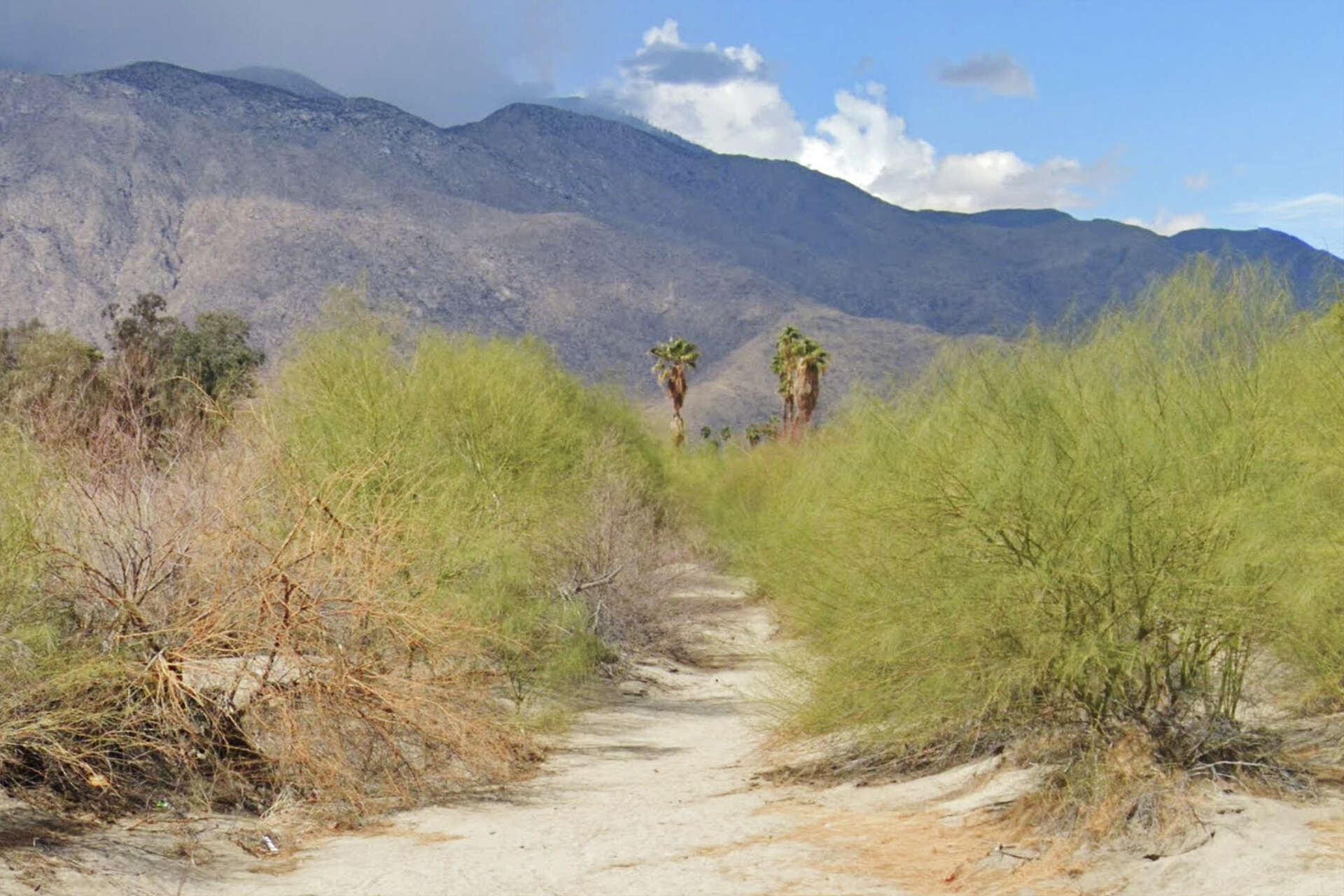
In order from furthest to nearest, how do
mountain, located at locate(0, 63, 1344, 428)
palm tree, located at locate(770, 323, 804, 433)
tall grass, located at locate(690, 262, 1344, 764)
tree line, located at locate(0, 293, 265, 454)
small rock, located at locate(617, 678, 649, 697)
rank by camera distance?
mountain, located at locate(0, 63, 1344, 428), palm tree, located at locate(770, 323, 804, 433), tree line, located at locate(0, 293, 265, 454), small rock, located at locate(617, 678, 649, 697), tall grass, located at locate(690, 262, 1344, 764)

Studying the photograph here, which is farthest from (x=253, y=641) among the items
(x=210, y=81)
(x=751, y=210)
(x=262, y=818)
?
(x=751, y=210)

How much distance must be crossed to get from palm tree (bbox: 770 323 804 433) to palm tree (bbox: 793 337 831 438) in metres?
0.25

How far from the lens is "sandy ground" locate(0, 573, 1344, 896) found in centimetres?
1061

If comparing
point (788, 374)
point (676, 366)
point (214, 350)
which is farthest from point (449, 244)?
point (214, 350)

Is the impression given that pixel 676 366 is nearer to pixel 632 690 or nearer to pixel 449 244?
pixel 632 690

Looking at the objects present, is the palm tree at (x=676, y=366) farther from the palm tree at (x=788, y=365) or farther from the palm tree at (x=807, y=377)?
the palm tree at (x=807, y=377)

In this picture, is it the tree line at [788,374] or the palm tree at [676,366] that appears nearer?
the tree line at [788,374]

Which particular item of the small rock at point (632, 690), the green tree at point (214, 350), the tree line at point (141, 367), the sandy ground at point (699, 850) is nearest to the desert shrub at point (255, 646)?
the sandy ground at point (699, 850)

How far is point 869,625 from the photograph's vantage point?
13.5 m

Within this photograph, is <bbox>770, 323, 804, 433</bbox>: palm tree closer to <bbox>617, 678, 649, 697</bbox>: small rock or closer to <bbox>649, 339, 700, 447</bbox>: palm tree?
<bbox>649, 339, 700, 447</bbox>: palm tree

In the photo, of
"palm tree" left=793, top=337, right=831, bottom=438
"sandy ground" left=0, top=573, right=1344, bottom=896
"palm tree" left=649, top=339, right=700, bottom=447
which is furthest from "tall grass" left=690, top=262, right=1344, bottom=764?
"palm tree" left=649, top=339, right=700, bottom=447

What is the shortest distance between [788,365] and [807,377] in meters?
2.15

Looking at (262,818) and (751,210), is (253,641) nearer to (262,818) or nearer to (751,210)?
(262,818)

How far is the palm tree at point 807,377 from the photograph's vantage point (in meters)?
55.6
